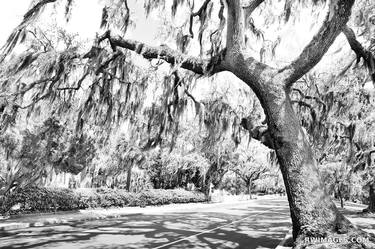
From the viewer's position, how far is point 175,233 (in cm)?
1192

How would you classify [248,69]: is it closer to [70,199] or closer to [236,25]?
[236,25]

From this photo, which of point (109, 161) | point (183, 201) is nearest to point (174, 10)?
point (109, 161)

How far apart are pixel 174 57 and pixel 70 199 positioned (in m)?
12.7

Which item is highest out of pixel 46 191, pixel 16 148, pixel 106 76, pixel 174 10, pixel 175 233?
pixel 174 10

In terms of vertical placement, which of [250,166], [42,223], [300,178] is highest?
[250,166]

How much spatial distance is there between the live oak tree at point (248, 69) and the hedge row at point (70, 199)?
261 inches

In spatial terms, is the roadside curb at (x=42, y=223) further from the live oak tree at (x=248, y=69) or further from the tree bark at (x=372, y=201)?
the tree bark at (x=372, y=201)

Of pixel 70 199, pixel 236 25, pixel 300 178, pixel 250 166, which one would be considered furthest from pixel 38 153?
pixel 250 166

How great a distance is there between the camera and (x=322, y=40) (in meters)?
7.13

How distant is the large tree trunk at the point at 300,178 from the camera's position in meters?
6.79

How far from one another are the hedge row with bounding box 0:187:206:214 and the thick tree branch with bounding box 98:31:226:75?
9.42m

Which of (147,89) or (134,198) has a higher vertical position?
(147,89)

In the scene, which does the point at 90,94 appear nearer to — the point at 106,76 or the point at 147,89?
the point at 106,76

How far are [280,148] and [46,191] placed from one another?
43.1ft
